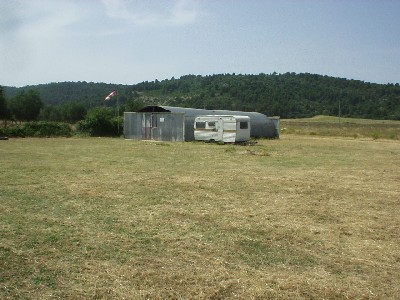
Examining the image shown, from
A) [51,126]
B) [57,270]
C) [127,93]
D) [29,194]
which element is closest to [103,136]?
[51,126]

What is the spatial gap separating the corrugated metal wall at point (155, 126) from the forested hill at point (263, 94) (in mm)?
72070

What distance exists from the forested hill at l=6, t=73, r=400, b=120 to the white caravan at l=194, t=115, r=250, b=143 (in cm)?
7729

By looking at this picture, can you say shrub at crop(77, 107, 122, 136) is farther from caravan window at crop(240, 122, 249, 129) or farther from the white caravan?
caravan window at crop(240, 122, 249, 129)

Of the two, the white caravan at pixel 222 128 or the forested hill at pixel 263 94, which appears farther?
the forested hill at pixel 263 94

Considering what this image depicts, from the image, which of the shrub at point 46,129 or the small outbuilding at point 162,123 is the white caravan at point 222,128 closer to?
the small outbuilding at point 162,123

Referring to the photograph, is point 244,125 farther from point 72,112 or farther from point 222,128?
point 72,112

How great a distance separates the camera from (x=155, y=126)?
36.3 metres

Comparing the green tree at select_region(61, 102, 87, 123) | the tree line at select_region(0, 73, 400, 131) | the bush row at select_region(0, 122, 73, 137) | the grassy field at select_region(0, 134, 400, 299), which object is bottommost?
the grassy field at select_region(0, 134, 400, 299)

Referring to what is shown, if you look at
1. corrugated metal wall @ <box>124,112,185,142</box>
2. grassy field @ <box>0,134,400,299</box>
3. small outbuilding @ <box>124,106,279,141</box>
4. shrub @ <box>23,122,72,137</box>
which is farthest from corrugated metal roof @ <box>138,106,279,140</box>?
grassy field @ <box>0,134,400,299</box>

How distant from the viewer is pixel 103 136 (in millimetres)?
41281

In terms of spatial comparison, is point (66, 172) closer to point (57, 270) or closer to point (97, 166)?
point (97, 166)

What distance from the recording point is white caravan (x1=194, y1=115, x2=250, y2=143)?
30.7 meters

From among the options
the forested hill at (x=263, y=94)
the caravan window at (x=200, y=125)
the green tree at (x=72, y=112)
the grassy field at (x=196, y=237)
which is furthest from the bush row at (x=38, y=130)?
the forested hill at (x=263, y=94)

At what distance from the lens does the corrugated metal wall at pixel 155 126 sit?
1359 inches
